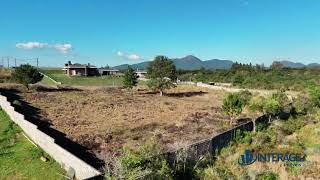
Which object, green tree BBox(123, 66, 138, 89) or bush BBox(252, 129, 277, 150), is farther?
green tree BBox(123, 66, 138, 89)

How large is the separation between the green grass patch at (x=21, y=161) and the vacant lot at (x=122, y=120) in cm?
380

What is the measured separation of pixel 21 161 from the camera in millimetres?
20875

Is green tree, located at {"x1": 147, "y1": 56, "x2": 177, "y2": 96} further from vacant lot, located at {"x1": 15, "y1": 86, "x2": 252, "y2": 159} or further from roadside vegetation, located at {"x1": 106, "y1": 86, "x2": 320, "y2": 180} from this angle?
roadside vegetation, located at {"x1": 106, "y1": 86, "x2": 320, "y2": 180}

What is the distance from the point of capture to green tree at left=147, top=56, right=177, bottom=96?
62.5 metres

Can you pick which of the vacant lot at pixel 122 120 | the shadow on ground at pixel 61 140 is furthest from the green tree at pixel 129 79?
the shadow on ground at pixel 61 140

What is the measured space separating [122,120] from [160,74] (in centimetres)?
2791

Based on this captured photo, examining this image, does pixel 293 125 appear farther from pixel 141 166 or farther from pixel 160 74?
pixel 160 74

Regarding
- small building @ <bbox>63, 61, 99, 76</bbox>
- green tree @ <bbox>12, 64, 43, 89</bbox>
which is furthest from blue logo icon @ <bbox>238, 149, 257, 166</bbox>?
small building @ <bbox>63, 61, 99, 76</bbox>

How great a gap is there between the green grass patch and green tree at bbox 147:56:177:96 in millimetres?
37621

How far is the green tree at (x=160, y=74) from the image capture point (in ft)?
205

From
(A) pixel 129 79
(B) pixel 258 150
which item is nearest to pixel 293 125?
(B) pixel 258 150

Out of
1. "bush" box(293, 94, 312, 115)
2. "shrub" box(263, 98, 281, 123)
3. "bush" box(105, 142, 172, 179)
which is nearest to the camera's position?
"bush" box(105, 142, 172, 179)

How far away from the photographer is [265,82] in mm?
87562

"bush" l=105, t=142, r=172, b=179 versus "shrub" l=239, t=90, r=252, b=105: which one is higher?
"shrub" l=239, t=90, r=252, b=105
